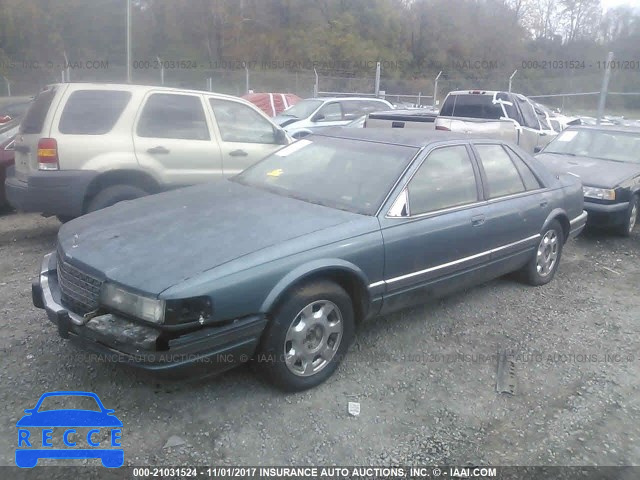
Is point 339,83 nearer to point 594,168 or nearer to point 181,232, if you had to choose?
point 594,168

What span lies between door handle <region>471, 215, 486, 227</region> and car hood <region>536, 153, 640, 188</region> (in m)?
2.97

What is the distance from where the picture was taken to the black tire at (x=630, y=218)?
704 cm

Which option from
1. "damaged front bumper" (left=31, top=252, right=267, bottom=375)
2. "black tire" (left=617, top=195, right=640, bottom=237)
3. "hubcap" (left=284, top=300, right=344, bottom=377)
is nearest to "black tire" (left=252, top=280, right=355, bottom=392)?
"hubcap" (left=284, top=300, right=344, bottom=377)

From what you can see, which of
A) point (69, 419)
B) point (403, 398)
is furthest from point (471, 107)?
point (69, 419)

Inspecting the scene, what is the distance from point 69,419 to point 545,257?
14.2 ft

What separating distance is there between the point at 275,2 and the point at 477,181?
5207 cm

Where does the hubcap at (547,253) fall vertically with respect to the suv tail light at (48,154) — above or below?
below

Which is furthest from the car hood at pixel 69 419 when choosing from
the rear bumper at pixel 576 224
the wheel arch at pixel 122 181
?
the rear bumper at pixel 576 224

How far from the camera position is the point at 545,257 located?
5.34m

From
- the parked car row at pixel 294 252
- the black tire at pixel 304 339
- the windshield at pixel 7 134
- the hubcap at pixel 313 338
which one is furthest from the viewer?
the windshield at pixel 7 134

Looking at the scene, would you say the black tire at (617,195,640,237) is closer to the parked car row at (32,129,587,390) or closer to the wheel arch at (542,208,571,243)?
the wheel arch at (542,208,571,243)

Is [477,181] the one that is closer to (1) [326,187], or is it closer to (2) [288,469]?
(1) [326,187]

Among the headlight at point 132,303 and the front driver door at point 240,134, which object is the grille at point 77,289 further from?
the front driver door at point 240,134

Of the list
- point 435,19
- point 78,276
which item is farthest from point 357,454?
point 435,19
